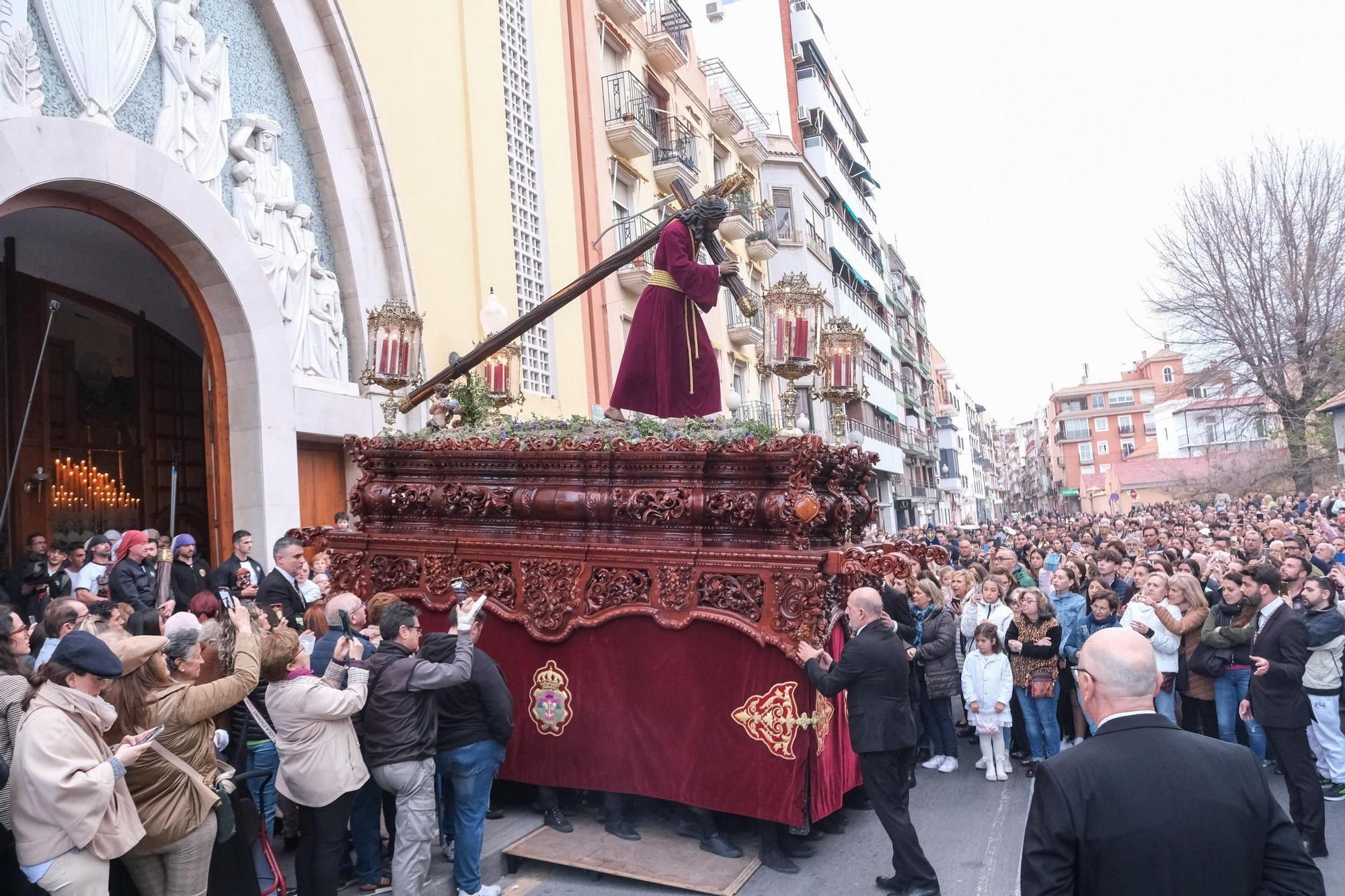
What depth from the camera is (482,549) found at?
660 cm

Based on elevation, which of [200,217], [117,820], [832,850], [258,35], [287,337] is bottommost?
[832,850]

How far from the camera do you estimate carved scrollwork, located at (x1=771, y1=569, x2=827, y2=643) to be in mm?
5613

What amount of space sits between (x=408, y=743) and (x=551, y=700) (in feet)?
4.42

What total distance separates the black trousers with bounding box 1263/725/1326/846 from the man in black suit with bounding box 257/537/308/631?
6821 mm

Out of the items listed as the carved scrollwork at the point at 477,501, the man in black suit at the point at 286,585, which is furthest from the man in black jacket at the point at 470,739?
the man in black suit at the point at 286,585

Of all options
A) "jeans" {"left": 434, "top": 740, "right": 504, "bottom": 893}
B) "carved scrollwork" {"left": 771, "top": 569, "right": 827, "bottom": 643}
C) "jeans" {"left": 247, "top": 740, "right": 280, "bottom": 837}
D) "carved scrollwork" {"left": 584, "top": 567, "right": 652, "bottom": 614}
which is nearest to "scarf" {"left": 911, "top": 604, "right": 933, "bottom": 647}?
"carved scrollwork" {"left": 771, "top": 569, "right": 827, "bottom": 643}

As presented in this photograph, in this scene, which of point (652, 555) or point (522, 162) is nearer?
point (652, 555)

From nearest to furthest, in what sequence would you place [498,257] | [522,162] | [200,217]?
[200,217] → [498,257] → [522,162]

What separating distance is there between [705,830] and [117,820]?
11.1 feet

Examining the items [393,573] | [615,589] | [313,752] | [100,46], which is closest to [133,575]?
[393,573]

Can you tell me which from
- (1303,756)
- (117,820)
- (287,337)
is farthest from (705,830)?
(287,337)

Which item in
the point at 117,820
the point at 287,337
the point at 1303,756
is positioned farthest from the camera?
the point at 287,337

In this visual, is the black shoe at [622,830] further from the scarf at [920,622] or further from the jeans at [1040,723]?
the jeans at [1040,723]

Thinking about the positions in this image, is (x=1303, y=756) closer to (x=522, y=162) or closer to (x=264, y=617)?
(x=264, y=617)
